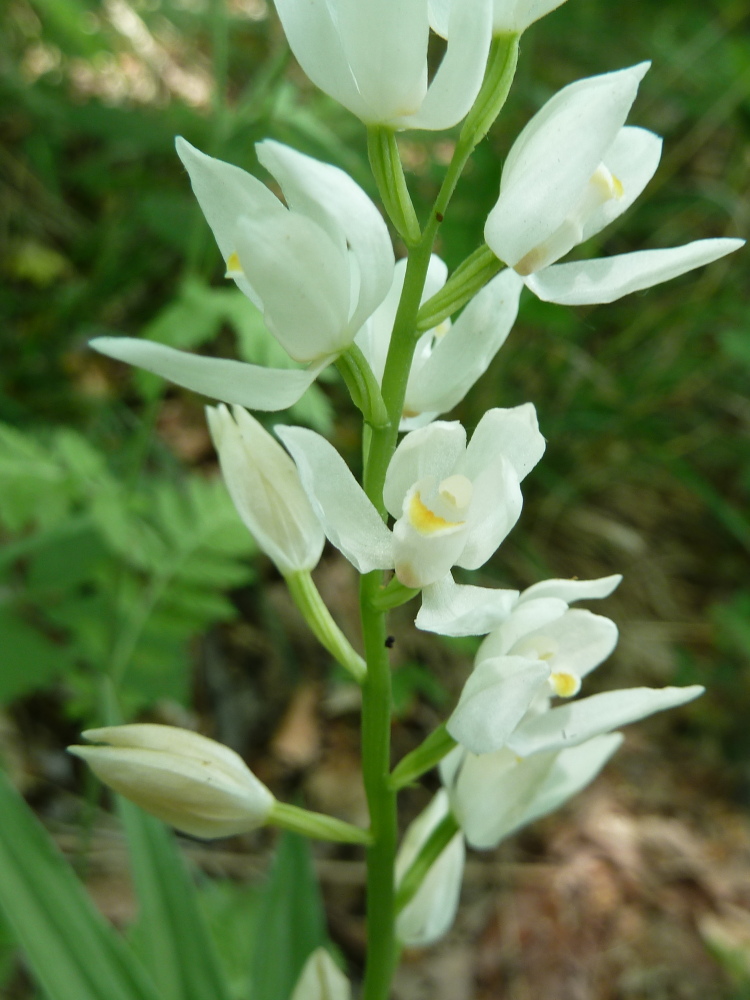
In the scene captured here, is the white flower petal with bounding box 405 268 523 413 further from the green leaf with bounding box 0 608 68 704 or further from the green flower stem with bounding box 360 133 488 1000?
the green leaf with bounding box 0 608 68 704

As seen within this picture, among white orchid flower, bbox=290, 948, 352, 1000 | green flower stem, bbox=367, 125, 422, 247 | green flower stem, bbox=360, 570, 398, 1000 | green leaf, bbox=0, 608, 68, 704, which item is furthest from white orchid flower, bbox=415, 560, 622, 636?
green leaf, bbox=0, 608, 68, 704

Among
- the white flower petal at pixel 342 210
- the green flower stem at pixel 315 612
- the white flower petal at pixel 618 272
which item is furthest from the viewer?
the green flower stem at pixel 315 612

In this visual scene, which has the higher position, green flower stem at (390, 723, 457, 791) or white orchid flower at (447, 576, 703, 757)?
white orchid flower at (447, 576, 703, 757)

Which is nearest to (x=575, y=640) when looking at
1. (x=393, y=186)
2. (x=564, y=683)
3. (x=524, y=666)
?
(x=564, y=683)

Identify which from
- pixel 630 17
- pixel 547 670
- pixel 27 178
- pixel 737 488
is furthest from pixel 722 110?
pixel 547 670

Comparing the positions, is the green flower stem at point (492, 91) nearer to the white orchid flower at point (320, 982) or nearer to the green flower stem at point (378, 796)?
the green flower stem at point (378, 796)

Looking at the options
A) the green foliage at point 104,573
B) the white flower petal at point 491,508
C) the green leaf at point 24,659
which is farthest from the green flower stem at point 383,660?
the green leaf at point 24,659
